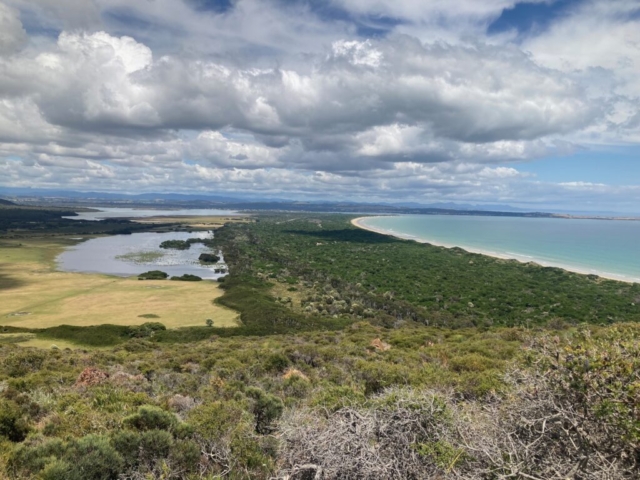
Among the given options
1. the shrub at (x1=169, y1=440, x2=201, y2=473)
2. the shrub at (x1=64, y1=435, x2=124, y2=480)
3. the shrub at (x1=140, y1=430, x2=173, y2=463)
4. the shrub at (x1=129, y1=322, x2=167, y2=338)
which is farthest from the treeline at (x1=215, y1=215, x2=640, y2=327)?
the shrub at (x1=64, y1=435, x2=124, y2=480)

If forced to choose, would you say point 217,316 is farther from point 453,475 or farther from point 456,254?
point 456,254

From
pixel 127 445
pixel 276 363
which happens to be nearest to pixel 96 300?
pixel 276 363

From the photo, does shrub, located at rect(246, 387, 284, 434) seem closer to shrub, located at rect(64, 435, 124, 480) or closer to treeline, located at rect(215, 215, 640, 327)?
shrub, located at rect(64, 435, 124, 480)

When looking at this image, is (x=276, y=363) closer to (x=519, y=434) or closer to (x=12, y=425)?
(x=12, y=425)

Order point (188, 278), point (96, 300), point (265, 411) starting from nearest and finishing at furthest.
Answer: point (265, 411), point (96, 300), point (188, 278)

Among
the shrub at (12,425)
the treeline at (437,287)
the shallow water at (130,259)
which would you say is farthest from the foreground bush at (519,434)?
the shallow water at (130,259)

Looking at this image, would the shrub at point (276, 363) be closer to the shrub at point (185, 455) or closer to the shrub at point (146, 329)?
the shrub at point (185, 455)
